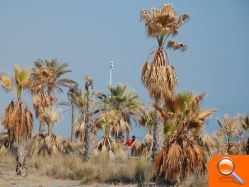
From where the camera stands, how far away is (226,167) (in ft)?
15.7

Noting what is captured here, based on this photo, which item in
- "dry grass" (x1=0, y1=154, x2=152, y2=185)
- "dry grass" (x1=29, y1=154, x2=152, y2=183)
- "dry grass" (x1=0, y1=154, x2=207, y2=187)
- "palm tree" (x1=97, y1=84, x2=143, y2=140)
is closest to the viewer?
"dry grass" (x1=0, y1=154, x2=207, y2=187)

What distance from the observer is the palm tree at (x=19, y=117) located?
19219 millimetres

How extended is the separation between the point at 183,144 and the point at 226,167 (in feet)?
31.6

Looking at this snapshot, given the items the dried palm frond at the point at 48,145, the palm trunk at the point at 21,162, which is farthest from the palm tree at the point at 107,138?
the palm trunk at the point at 21,162

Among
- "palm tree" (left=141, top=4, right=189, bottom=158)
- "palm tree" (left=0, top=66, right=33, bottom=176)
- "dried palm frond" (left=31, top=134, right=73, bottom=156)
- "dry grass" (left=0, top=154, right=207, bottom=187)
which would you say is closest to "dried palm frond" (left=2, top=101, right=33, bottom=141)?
"palm tree" (left=0, top=66, right=33, bottom=176)

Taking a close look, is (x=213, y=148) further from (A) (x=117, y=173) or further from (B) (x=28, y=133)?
(B) (x=28, y=133)

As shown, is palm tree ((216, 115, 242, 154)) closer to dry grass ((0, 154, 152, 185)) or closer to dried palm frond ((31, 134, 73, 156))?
dry grass ((0, 154, 152, 185))

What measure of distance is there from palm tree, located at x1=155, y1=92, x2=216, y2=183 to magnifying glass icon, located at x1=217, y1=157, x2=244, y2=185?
9.27m

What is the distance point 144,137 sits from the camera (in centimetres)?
2772

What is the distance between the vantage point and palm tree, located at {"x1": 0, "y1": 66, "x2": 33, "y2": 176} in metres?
19.2

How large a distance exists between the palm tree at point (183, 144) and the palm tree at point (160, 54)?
383cm

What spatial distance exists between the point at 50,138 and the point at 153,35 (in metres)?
11.7

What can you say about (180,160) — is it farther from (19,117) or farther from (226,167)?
(226,167)

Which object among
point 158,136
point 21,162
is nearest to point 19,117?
point 21,162
